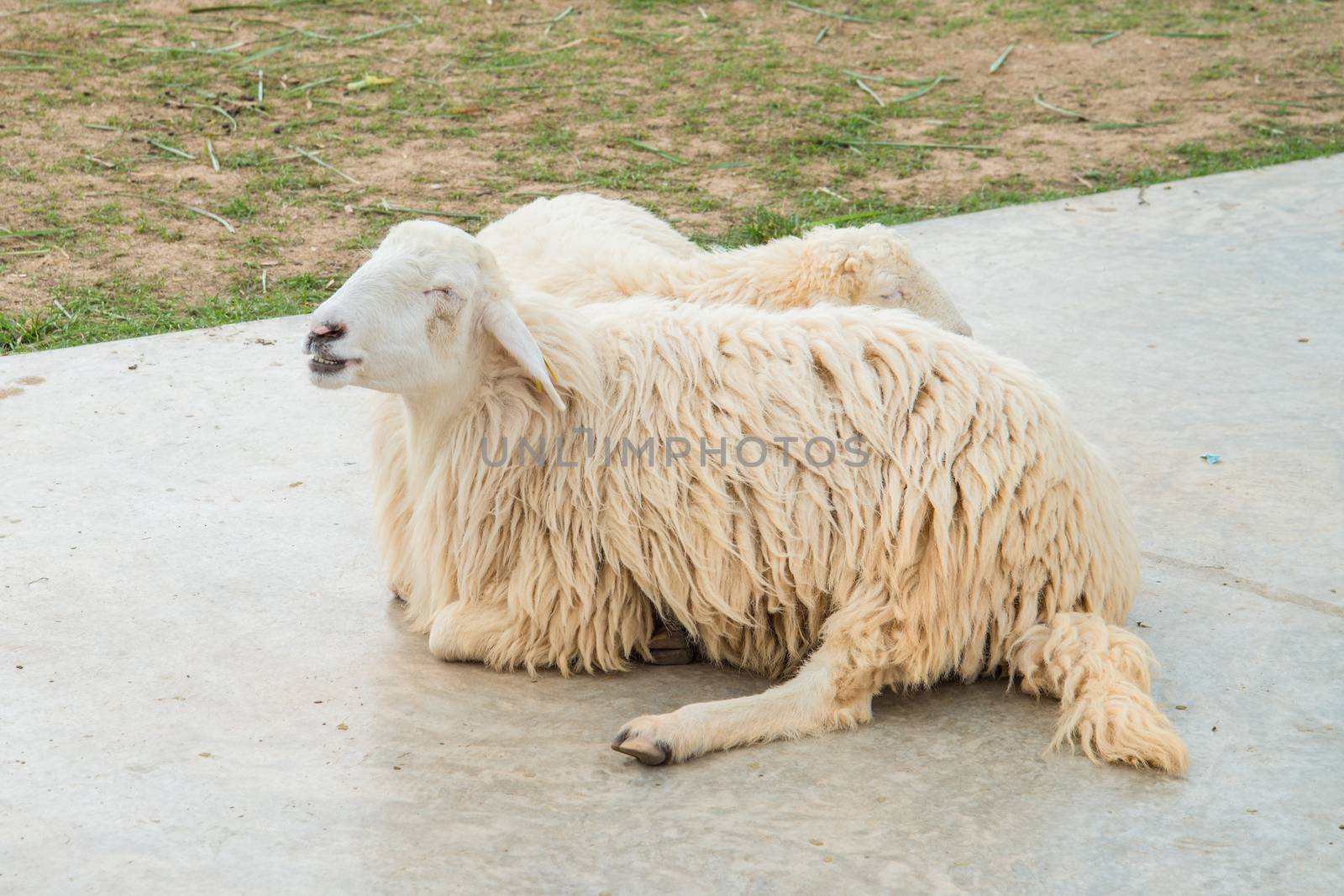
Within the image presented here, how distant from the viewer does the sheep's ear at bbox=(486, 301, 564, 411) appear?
3.04 m

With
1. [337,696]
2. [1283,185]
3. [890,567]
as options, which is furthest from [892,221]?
[337,696]

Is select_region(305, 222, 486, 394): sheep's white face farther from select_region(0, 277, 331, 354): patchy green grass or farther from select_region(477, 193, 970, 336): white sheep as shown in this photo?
select_region(0, 277, 331, 354): patchy green grass

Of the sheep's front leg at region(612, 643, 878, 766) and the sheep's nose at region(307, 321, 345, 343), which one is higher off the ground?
the sheep's nose at region(307, 321, 345, 343)

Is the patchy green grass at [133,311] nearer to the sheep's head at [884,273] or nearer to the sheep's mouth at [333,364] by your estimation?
the sheep's head at [884,273]

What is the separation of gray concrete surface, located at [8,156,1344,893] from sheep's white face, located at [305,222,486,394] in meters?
0.68

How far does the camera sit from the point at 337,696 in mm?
3020

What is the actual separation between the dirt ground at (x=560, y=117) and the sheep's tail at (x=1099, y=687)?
3.27 metres

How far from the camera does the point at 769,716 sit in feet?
9.39

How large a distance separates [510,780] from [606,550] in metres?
0.64

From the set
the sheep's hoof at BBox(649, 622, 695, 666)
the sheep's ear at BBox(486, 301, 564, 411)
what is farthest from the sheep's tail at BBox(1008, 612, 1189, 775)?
the sheep's ear at BBox(486, 301, 564, 411)

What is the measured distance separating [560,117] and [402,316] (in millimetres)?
5196

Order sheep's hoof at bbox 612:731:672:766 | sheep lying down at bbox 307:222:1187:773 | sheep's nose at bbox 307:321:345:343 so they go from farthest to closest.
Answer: sheep lying down at bbox 307:222:1187:773 < sheep's nose at bbox 307:321:345:343 < sheep's hoof at bbox 612:731:672:766

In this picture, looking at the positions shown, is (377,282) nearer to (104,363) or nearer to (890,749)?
(890,749)

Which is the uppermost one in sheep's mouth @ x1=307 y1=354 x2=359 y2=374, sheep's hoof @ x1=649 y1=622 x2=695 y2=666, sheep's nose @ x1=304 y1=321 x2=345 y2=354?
sheep's nose @ x1=304 y1=321 x2=345 y2=354
